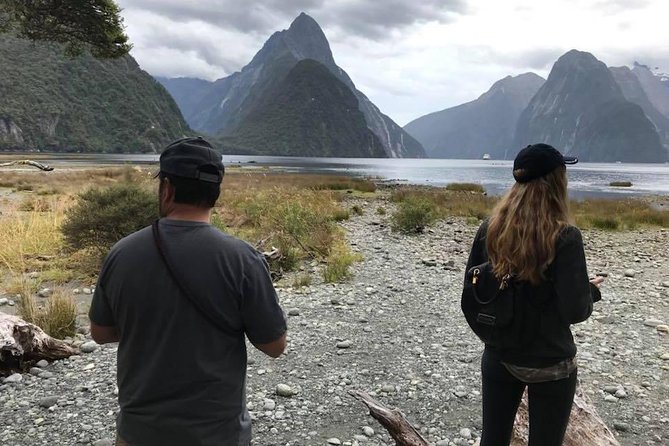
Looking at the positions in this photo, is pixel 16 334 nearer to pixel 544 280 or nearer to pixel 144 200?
pixel 544 280

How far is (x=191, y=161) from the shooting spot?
5.98 feet

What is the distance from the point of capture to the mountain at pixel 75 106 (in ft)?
421

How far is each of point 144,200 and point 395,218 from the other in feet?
31.4

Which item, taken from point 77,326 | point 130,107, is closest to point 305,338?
point 77,326

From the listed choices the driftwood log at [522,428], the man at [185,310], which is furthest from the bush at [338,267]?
the man at [185,310]

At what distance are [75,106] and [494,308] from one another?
16942 cm

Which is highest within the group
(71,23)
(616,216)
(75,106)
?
(75,106)

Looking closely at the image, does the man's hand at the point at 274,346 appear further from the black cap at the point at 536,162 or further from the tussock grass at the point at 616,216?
the tussock grass at the point at 616,216

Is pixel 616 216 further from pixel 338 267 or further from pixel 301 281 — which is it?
pixel 301 281

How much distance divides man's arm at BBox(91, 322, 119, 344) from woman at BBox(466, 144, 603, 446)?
175cm

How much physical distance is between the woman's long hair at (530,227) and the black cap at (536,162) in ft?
0.09

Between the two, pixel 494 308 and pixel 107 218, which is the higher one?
pixel 494 308

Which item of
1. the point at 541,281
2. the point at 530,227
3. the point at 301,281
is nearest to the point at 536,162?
the point at 530,227

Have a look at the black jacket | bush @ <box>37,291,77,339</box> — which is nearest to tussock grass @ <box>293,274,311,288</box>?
bush @ <box>37,291,77,339</box>
